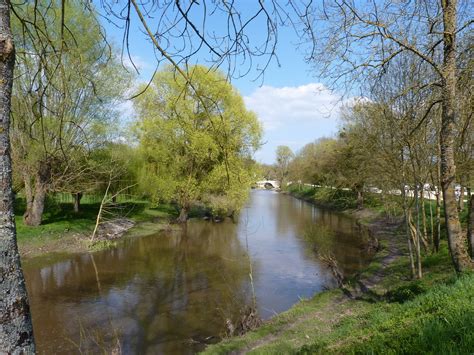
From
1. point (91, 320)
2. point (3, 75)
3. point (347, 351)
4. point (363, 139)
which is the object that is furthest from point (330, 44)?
point (91, 320)

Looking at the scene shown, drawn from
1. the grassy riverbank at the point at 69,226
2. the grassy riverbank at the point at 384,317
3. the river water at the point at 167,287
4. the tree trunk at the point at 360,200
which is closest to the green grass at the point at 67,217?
the grassy riverbank at the point at 69,226

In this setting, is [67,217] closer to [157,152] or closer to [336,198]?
[157,152]

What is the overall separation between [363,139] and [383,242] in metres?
9.65

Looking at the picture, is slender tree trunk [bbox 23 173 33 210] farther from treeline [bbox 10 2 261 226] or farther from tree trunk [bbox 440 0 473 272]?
tree trunk [bbox 440 0 473 272]

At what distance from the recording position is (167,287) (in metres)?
14.1

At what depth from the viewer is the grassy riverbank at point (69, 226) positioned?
1930cm

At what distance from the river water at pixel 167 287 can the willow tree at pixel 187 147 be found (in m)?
5.08

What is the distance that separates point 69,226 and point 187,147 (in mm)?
9961

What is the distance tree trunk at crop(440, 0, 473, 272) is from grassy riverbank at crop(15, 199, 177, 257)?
1764 centimetres

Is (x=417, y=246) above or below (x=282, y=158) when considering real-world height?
below

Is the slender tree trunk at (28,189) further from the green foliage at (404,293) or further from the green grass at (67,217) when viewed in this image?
the green foliage at (404,293)

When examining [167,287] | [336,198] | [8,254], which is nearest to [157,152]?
[167,287]

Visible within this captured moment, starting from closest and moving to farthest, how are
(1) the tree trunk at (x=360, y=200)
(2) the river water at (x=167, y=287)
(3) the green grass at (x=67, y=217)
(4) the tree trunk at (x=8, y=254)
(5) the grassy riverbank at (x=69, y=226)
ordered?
(4) the tree trunk at (x=8, y=254), (2) the river water at (x=167, y=287), (5) the grassy riverbank at (x=69, y=226), (3) the green grass at (x=67, y=217), (1) the tree trunk at (x=360, y=200)

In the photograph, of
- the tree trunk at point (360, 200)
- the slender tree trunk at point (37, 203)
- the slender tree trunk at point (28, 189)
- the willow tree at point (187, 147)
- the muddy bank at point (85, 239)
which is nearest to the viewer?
the muddy bank at point (85, 239)
